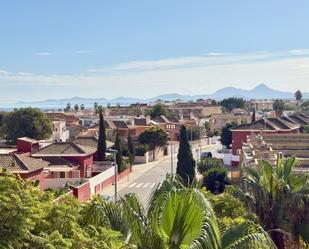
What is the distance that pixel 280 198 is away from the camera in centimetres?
1756

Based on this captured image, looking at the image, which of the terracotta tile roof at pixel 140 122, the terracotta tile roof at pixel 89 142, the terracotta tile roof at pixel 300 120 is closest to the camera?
the terracotta tile roof at pixel 89 142

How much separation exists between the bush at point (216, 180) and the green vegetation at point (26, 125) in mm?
39955

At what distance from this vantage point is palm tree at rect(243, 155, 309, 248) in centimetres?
1741

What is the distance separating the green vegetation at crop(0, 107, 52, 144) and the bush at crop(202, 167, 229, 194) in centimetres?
3995

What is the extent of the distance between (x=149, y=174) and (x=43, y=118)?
73.9ft

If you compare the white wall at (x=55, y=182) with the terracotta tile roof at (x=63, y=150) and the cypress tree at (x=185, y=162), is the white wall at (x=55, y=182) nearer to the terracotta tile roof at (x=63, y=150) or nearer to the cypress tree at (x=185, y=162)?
the terracotta tile roof at (x=63, y=150)

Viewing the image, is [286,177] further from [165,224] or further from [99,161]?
[99,161]

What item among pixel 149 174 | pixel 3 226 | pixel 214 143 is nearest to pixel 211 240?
pixel 3 226

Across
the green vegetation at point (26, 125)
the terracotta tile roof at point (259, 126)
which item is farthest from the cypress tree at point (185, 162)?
the green vegetation at point (26, 125)

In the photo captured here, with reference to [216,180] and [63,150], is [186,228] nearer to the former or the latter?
[216,180]

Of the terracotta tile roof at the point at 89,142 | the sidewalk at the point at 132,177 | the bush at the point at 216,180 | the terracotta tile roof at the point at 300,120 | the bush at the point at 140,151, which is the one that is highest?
the terracotta tile roof at the point at 300,120

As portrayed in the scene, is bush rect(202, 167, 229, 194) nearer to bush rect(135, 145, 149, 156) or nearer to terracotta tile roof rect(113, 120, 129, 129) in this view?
bush rect(135, 145, 149, 156)

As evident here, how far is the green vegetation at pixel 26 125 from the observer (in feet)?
262

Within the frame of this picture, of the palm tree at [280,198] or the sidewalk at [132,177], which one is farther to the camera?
the sidewalk at [132,177]
